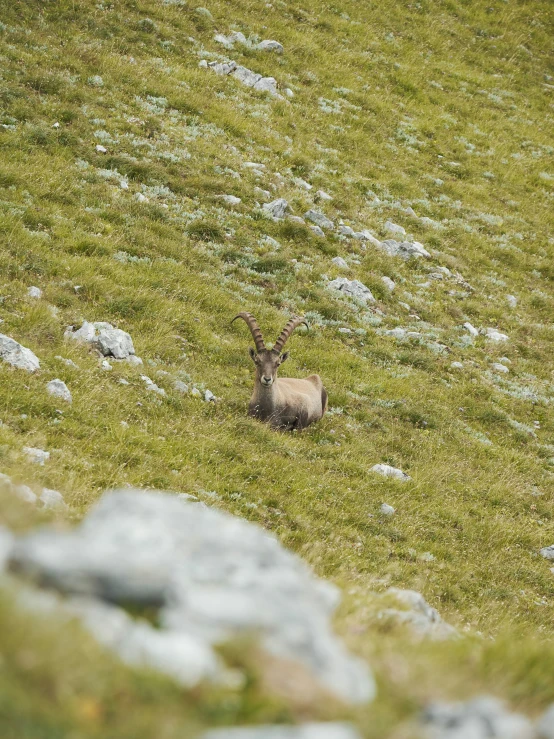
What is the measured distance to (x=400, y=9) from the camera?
4278 cm

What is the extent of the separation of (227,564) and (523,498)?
12.9m

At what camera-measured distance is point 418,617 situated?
5.44 meters

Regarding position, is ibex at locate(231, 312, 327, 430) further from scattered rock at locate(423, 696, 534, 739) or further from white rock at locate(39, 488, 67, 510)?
scattered rock at locate(423, 696, 534, 739)

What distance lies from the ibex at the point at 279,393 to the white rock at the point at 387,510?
3039mm

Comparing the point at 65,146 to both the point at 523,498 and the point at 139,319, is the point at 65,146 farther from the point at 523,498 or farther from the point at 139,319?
the point at 523,498

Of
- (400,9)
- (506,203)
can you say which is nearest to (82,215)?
(506,203)

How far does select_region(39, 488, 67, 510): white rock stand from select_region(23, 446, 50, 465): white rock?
35.4 inches

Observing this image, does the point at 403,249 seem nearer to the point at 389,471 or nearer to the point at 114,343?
the point at 389,471

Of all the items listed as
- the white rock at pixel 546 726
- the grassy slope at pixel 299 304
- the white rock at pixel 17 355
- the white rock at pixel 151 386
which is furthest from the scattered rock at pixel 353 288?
the white rock at pixel 546 726

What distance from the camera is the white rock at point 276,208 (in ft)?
74.5

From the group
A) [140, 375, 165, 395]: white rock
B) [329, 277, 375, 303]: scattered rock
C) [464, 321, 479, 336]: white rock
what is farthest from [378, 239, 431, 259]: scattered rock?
[140, 375, 165, 395]: white rock

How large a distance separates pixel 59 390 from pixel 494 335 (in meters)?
15.0

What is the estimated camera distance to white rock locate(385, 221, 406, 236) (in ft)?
83.3

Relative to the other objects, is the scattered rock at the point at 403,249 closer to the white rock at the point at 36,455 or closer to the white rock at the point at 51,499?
the white rock at the point at 36,455
